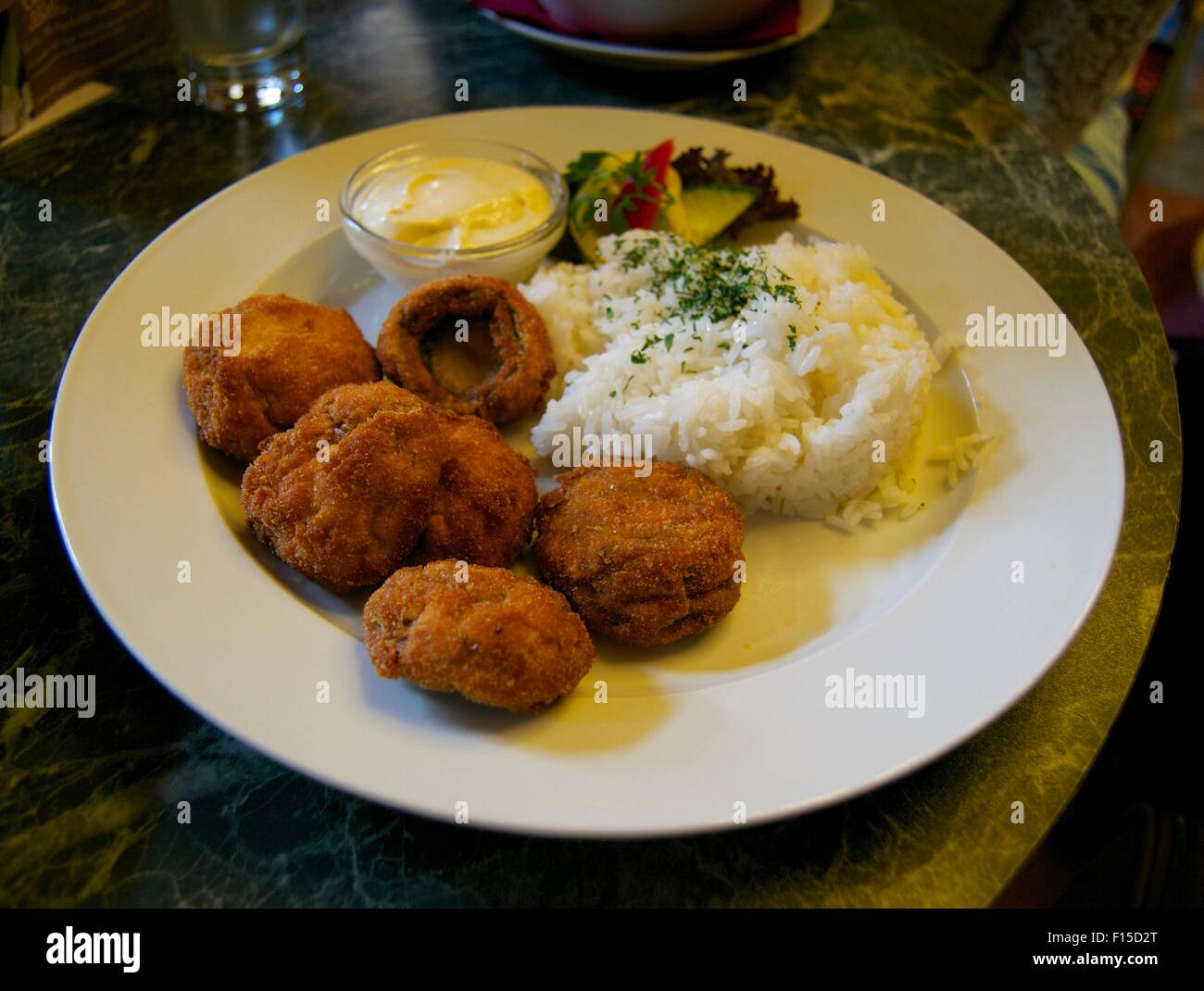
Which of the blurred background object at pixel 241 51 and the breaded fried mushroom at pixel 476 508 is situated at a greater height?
the blurred background object at pixel 241 51

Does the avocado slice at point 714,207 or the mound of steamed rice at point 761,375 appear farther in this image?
the avocado slice at point 714,207

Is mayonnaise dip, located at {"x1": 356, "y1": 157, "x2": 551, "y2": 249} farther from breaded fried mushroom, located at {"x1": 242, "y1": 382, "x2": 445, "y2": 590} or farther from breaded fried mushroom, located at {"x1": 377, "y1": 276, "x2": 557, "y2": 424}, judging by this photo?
breaded fried mushroom, located at {"x1": 242, "y1": 382, "x2": 445, "y2": 590}

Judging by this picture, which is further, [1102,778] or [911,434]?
[1102,778]

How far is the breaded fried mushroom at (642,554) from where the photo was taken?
2012 millimetres

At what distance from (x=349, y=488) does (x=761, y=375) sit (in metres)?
1.06

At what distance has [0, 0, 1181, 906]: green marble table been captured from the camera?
172 centimetres

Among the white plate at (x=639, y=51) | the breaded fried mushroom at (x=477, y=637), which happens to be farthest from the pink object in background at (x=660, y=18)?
the breaded fried mushroom at (x=477, y=637)

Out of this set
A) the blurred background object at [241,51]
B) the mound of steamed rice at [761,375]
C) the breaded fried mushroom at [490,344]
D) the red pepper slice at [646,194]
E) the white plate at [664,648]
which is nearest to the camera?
the white plate at [664,648]

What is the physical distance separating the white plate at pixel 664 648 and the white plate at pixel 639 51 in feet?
4.44

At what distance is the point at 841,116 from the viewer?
397cm

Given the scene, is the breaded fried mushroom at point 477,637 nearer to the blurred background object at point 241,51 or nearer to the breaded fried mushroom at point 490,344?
the breaded fried mushroom at point 490,344

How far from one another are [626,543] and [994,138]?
2.78 metres
